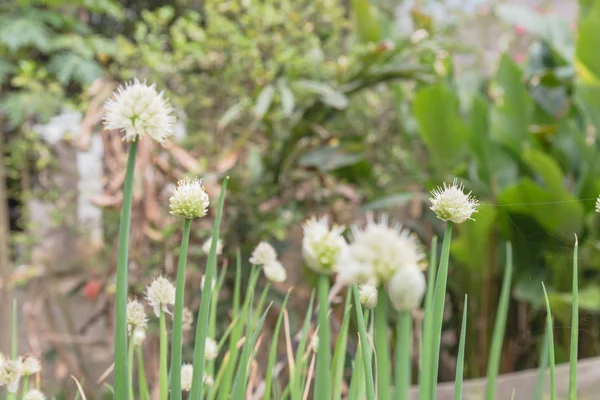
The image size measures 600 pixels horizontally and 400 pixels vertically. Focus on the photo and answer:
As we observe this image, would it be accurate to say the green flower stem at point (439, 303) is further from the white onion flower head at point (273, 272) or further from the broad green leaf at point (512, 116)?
the broad green leaf at point (512, 116)

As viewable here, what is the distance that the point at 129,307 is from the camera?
0.34 m

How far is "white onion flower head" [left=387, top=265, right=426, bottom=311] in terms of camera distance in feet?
0.49

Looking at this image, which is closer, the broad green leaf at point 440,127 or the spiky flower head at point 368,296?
the spiky flower head at point 368,296

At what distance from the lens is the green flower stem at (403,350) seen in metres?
0.17

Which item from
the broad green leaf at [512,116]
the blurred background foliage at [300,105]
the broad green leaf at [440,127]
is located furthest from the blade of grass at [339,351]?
the broad green leaf at [512,116]

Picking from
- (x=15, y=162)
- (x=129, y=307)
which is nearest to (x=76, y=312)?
(x=15, y=162)

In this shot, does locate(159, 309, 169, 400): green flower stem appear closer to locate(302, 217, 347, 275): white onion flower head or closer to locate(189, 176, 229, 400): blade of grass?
locate(189, 176, 229, 400): blade of grass

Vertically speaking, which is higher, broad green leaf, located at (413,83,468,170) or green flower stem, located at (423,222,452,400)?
broad green leaf, located at (413,83,468,170)

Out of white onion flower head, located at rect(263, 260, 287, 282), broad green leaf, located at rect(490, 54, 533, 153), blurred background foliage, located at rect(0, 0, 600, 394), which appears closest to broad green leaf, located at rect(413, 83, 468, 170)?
blurred background foliage, located at rect(0, 0, 600, 394)

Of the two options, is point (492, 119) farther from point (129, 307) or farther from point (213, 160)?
point (129, 307)

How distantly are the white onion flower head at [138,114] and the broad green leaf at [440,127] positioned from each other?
680 millimetres

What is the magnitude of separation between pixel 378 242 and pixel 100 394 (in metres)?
0.86

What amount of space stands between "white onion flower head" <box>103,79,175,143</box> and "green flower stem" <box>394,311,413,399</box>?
0.13 meters

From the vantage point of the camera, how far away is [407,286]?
0.49ft
